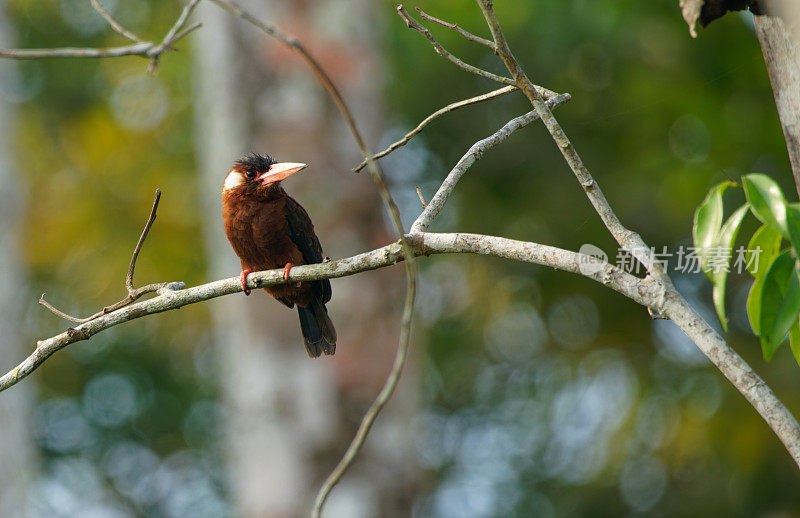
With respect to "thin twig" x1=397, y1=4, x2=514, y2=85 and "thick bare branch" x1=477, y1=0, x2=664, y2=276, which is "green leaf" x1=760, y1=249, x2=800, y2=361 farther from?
"thin twig" x1=397, y1=4, x2=514, y2=85

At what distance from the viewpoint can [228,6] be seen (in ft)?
5.13

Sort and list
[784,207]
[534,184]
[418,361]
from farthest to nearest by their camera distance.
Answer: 1. [534,184]
2. [418,361]
3. [784,207]

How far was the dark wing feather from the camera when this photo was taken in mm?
3584

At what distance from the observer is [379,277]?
5.27m

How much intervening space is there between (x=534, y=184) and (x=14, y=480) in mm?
5240

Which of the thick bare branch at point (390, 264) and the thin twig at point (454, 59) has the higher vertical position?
the thin twig at point (454, 59)

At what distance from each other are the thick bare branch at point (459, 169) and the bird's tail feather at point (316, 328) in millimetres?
1835

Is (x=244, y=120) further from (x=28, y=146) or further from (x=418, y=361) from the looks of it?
(x=28, y=146)

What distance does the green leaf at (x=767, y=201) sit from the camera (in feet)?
4.32

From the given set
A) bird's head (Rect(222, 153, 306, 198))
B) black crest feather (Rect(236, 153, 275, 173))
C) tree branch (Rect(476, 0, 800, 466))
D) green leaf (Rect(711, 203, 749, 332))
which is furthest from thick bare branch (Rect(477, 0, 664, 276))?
black crest feather (Rect(236, 153, 275, 173))

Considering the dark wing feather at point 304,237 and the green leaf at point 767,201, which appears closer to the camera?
the green leaf at point 767,201

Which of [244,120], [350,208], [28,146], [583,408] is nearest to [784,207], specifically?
[350,208]

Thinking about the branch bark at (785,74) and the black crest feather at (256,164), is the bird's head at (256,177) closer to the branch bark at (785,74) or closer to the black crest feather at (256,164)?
the black crest feather at (256,164)

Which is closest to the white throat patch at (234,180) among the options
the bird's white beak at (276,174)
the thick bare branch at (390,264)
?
the bird's white beak at (276,174)
